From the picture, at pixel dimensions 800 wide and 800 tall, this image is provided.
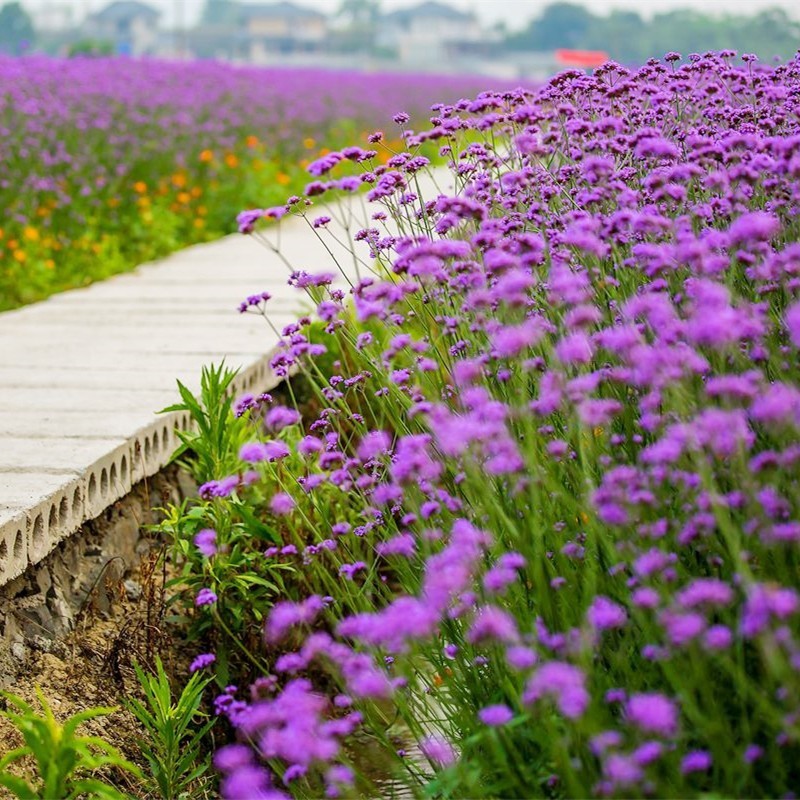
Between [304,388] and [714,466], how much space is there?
9.79 feet

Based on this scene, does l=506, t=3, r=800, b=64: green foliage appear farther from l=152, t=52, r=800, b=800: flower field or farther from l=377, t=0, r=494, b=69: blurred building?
l=377, t=0, r=494, b=69: blurred building

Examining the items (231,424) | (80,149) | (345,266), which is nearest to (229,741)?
(231,424)

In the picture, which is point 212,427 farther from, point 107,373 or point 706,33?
point 706,33

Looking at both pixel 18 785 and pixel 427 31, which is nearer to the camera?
pixel 18 785

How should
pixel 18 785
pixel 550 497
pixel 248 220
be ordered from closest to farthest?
pixel 18 785 → pixel 550 497 → pixel 248 220

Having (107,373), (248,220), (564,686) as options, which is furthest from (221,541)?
(564,686)

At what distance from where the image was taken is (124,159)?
8180 mm

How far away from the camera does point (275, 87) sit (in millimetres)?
13297

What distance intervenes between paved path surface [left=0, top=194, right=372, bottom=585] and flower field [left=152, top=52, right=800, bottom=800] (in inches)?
10.8

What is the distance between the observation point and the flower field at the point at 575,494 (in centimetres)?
144

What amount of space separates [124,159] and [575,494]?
6.56 m

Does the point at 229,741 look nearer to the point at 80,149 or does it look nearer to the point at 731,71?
the point at 731,71

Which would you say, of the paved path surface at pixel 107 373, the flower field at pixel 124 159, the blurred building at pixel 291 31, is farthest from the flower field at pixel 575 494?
the blurred building at pixel 291 31

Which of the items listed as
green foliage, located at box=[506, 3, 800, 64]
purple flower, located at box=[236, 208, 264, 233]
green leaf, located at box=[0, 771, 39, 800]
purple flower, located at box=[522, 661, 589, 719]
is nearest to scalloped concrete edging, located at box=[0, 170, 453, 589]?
purple flower, located at box=[236, 208, 264, 233]
